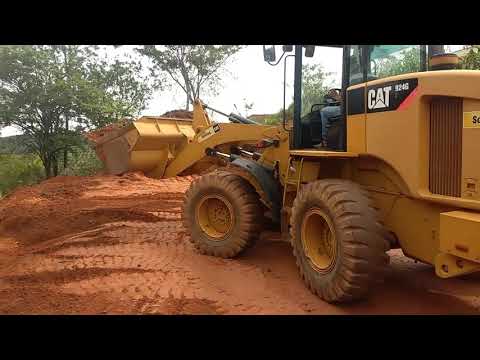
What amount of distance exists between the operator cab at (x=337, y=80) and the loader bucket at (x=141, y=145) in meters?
6.16

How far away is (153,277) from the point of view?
14.8ft

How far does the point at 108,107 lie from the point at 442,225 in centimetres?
1521

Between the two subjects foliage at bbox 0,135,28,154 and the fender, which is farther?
foliage at bbox 0,135,28,154

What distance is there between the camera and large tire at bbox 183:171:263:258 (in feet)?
16.4

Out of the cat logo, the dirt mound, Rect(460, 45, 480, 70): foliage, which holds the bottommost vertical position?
the dirt mound

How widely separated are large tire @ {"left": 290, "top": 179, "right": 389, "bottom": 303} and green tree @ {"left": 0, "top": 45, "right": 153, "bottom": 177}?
1373 centimetres

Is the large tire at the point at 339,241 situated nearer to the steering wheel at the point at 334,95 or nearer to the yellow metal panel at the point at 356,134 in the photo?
the yellow metal panel at the point at 356,134

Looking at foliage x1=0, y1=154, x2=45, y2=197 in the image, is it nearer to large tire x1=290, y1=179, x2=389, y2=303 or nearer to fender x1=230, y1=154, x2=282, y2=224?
fender x1=230, y1=154, x2=282, y2=224

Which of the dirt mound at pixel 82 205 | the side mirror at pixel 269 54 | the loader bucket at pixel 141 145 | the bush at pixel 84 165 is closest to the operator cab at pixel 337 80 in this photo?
the side mirror at pixel 269 54

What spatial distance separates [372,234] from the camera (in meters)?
3.40

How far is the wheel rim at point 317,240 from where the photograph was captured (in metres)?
3.96

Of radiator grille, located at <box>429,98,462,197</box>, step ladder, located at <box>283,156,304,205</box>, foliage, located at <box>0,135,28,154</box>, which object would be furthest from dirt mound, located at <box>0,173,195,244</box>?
foliage, located at <box>0,135,28,154</box>

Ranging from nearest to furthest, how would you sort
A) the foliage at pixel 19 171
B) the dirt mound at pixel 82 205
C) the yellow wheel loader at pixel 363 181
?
the yellow wheel loader at pixel 363 181, the dirt mound at pixel 82 205, the foliage at pixel 19 171

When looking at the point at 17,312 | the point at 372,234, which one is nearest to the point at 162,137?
the point at 17,312
